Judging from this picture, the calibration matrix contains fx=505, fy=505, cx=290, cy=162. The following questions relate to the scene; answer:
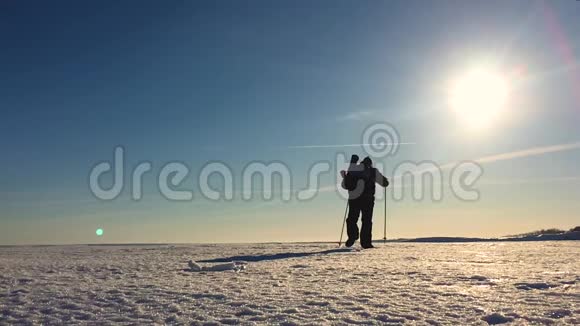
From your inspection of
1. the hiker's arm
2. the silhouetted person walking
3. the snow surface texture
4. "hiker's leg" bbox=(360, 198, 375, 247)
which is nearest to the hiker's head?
the silhouetted person walking

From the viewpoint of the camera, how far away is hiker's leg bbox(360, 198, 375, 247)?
1177 centimetres

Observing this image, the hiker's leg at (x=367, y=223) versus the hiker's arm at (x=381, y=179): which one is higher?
the hiker's arm at (x=381, y=179)

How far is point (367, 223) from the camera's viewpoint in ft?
39.7

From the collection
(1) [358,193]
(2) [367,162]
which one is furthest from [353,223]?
(2) [367,162]

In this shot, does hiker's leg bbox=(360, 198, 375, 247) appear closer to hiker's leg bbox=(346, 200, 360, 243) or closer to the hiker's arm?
hiker's leg bbox=(346, 200, 360, 243)

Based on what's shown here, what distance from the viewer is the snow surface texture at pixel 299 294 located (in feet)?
10.7

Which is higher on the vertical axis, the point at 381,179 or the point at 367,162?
the point at 367,162

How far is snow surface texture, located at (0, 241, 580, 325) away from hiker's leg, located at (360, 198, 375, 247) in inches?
221

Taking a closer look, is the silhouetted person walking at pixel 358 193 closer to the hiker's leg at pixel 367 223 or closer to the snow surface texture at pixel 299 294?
the hiker's leg at pixel 367 223

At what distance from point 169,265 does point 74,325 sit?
3385 millimetres

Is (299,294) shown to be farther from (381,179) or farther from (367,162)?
(381,179)

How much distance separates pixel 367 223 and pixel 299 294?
323 inches

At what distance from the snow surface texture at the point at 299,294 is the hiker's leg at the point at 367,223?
5.62 metres

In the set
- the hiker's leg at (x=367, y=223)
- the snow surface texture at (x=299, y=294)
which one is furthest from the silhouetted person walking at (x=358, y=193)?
the snow surface texture at (x=299, y=294)
